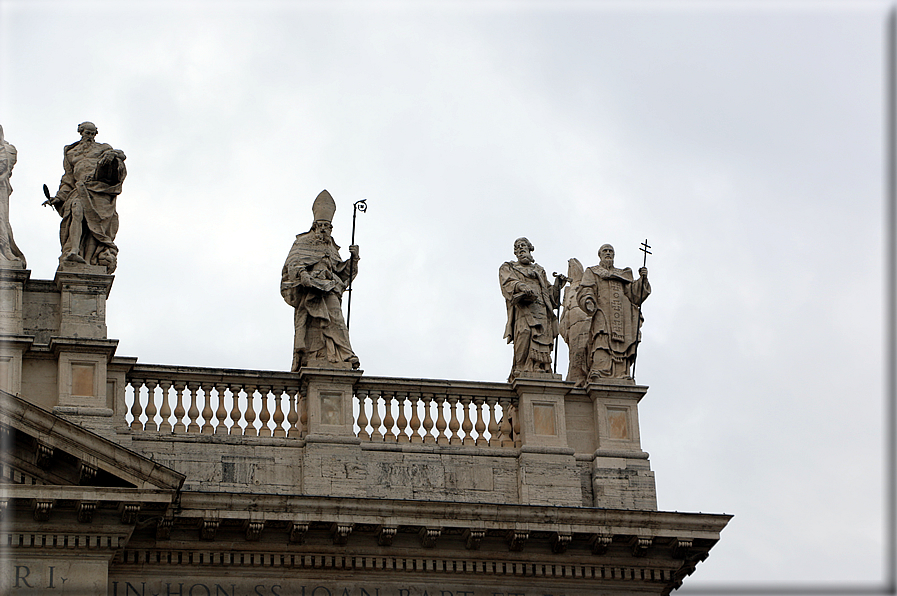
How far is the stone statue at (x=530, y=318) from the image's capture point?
89.4 ft

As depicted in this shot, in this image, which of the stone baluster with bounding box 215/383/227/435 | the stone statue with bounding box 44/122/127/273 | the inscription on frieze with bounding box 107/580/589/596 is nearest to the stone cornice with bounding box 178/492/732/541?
the inscription on frieze with bounding box 107/580/589/596

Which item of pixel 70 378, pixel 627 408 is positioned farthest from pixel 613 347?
pixel 70 378

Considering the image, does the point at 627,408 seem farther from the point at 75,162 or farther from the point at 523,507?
the point at 75,162

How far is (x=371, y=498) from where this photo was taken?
25.0 meters

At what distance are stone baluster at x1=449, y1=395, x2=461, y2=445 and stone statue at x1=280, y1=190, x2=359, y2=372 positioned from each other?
1442 mm

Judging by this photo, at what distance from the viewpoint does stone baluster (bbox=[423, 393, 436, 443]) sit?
26.6 m

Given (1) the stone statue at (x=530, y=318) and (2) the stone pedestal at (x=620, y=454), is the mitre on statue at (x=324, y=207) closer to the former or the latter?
(1) the stone statue at (x=530, y=318)

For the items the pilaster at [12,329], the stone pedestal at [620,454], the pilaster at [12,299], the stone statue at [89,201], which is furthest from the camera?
the stone pedestal at [620,454]

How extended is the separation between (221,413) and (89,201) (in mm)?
3313

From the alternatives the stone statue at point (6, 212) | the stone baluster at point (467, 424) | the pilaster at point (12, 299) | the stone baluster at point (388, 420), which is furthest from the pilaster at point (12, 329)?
the stone baluster at point (467, 424)

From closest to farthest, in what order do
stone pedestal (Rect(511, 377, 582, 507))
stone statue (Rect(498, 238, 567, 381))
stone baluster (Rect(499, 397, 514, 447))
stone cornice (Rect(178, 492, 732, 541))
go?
stone cornice (Rect(178, 492, 732, 541))
stone pedestal (Rect(511, 377, 582, 507))
stone baluster (Rect(499, 397, 514, 447))
stone statue (Rect(498, 238, 567, 381))

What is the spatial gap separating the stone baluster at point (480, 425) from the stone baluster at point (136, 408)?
4.54 meters

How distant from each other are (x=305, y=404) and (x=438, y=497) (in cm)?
215

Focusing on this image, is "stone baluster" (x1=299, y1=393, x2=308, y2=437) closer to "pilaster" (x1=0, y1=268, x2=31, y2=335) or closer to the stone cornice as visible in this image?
the stone cornice
